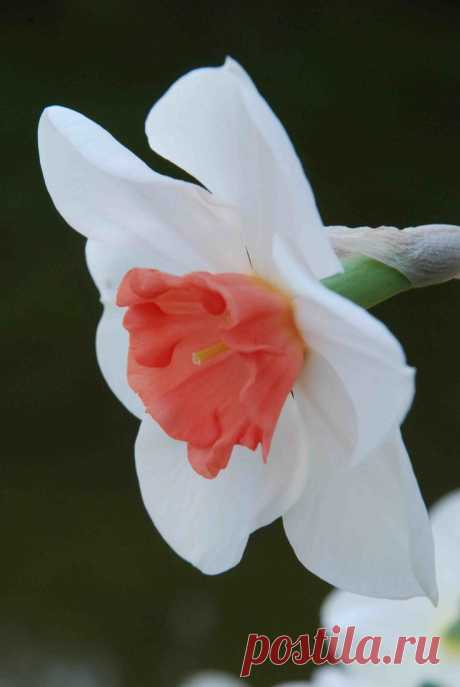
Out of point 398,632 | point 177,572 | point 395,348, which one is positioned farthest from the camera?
point 177,572

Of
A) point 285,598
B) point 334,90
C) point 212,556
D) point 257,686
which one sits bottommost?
point 257,686

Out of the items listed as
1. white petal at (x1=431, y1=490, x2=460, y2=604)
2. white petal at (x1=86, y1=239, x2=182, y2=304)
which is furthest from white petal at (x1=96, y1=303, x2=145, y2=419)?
white petal at (x1=431, y1=490, x2=460, y2=604)

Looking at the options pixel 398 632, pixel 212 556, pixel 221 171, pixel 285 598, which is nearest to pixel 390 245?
pixel 221 171

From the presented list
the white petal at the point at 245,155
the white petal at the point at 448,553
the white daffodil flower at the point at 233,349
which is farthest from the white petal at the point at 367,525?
the white petal at the point at 448,553

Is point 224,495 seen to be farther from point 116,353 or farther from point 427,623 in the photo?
point 427,623

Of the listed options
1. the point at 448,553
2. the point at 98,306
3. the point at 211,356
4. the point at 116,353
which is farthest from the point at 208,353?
Result: the point at 98,306

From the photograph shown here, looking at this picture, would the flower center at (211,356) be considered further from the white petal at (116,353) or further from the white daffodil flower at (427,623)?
the white daffodil flower at (427,623)

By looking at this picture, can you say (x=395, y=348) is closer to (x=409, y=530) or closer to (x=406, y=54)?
(x=409, y=530)

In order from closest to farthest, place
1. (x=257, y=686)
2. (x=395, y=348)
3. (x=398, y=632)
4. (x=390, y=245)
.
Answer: (x=395, y=348), (x=390, y=245), (x=398, y=632), (x=257, y=686)
